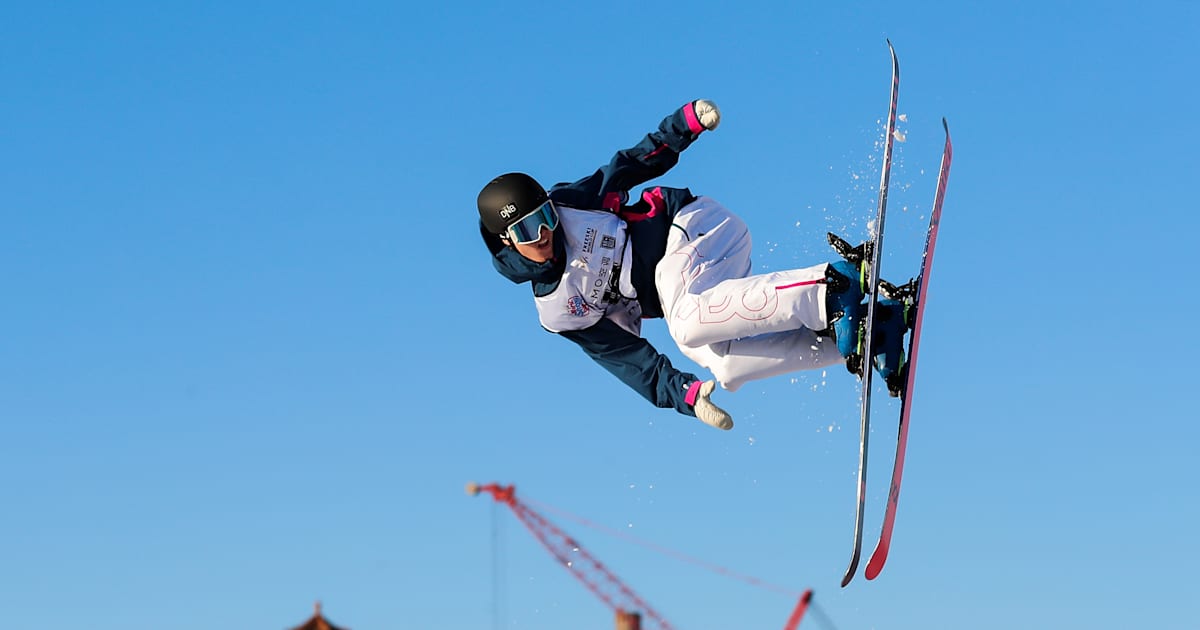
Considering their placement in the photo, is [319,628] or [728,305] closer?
[728,305]

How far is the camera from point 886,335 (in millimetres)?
11789

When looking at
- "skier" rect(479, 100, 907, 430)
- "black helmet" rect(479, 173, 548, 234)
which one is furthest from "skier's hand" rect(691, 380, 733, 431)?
"black helmet" rect(479, 173, 548, 234)

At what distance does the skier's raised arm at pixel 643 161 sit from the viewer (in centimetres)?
1145

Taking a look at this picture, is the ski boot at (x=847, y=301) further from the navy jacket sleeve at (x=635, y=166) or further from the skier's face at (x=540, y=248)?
the skier's face at (x=540, y=248)

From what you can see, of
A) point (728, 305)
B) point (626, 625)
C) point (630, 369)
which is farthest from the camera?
point (626, 625)

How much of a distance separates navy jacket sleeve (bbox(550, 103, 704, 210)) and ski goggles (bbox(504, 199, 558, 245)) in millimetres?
271

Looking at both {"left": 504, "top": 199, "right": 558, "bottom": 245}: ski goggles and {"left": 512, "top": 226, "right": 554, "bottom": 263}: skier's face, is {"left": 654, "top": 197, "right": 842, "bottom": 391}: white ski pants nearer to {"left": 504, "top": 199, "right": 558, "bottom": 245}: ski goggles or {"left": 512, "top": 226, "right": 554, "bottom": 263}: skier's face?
{"left": 512, "top": 226, "right": 554, "bottom": 263}: skier's face

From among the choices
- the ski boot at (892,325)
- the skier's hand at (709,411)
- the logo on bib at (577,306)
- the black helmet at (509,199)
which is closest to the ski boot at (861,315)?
the ski boot at (892,325)

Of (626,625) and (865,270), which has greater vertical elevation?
(626,625)

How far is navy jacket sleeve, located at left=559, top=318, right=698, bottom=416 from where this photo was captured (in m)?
12.1

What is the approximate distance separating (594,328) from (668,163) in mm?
1510

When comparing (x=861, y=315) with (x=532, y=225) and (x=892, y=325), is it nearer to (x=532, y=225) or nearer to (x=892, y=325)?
(x=892, y=325)

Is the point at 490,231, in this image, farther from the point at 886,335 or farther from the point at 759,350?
the point at 886,335

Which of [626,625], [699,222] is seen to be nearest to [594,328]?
[699,222]
